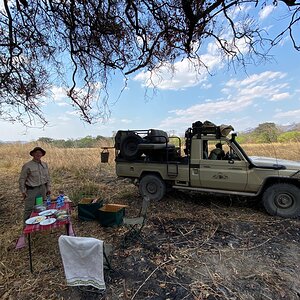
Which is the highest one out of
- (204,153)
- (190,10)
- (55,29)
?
(55,29)

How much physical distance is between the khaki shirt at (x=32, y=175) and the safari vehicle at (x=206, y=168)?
92.5 inches

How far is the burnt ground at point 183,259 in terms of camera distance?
2.72 metres

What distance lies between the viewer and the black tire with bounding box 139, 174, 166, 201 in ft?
19.6

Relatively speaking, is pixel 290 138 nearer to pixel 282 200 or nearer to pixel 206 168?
pixel 282 200

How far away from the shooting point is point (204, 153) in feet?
17.9

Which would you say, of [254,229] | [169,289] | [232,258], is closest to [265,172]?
[254,229]

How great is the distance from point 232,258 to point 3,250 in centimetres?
357

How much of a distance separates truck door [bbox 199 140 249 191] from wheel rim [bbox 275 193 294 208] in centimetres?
71

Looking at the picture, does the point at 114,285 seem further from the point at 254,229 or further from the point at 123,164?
the point at 123,164

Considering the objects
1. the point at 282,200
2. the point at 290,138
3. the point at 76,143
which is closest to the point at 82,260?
the point at 282,200

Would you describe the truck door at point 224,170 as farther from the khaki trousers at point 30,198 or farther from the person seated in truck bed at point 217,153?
the khaki trousers at point 30,198

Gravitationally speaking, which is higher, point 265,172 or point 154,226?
point 265,172

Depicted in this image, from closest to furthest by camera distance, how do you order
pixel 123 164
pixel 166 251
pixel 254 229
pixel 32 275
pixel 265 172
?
1. pixel 32 275
2. pixel 166 251
3. pixel 254 229
4. pixel 265 172
5. pixel 123 164

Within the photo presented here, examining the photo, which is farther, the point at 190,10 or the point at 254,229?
the point at 254,229
